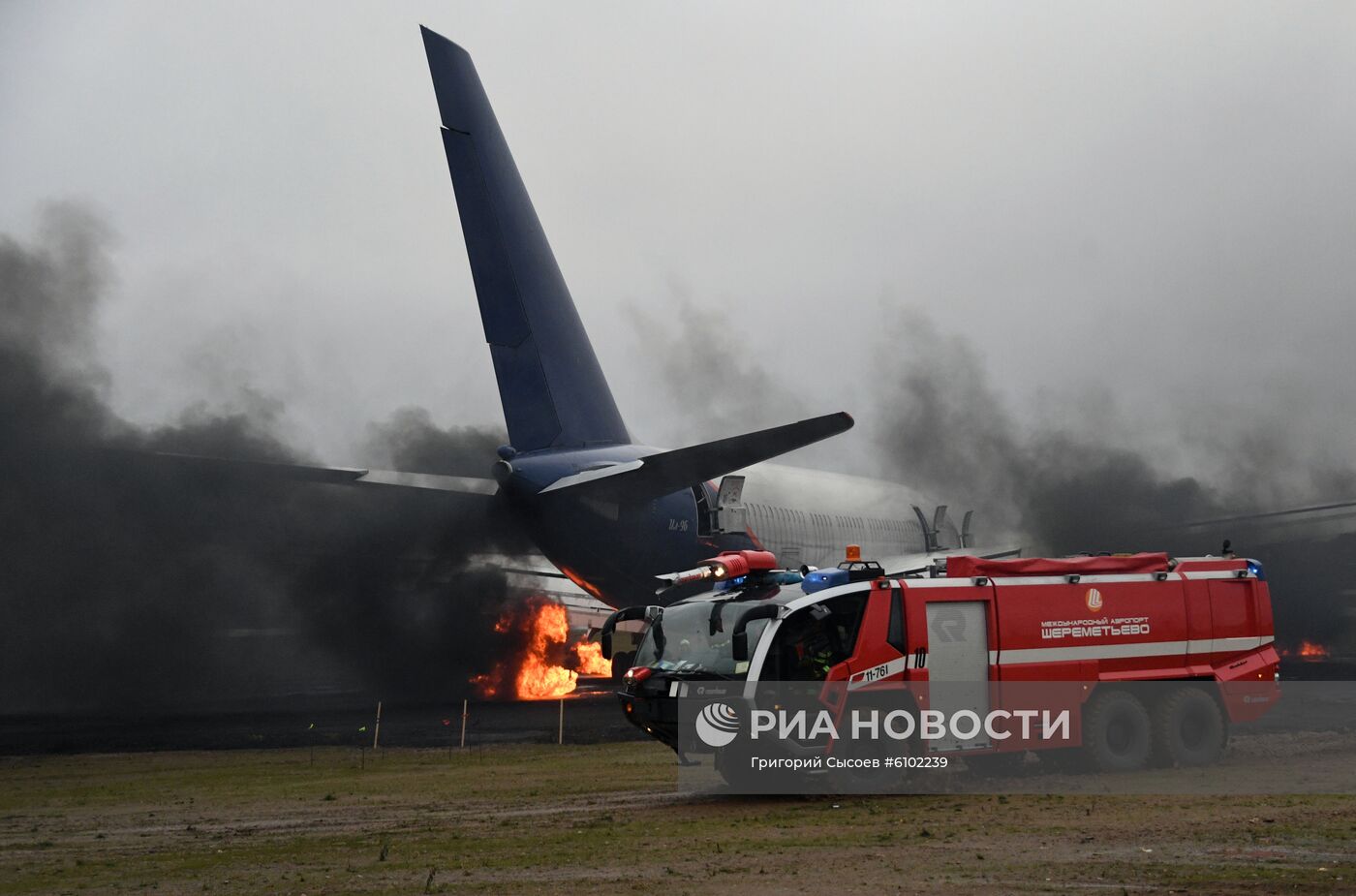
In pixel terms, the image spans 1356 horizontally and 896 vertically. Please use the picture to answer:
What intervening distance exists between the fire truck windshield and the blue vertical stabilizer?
532 inches

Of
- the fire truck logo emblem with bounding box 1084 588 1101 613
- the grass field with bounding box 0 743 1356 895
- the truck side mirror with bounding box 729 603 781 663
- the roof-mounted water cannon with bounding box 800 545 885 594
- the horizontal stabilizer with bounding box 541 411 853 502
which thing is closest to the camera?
the grass field with bounding box 0 743 1356 895

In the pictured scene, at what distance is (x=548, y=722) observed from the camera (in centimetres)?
2766

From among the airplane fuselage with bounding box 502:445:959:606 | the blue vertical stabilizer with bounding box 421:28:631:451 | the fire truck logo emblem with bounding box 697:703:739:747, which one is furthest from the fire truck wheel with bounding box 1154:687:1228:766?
the blue vertical stabilizer with bounding box 421:28:631:451

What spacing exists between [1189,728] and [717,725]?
22.5ft

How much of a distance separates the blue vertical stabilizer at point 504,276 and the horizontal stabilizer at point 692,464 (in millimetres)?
2186

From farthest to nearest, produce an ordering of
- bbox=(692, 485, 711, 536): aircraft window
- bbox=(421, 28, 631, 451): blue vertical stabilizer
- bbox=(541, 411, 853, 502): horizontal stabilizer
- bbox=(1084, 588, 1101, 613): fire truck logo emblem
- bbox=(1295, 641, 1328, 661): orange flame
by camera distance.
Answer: bbox=(1295, 641, 1328, 661): orange flame < bbox=(692, 485, 711, 536): aircraft window < bbox=(421, 28, 631, 451): blue vertical stabilizer < bbox=(541, 411, 853, 502): horizontal stabilizer < bbox=(1084, 588, 1101, 613): fire truck logo emblem

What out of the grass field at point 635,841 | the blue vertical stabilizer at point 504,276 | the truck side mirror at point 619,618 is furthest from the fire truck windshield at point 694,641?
the blue vertical stabilizer at point 504,276

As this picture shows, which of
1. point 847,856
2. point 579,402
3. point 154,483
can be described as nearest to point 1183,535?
point 579,402

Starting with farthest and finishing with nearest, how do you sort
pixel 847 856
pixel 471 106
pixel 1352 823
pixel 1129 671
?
pixel 471 106 → pixel 1129 671 → pixel 1352 823 → pixel 847 856

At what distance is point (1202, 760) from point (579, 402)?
16.6m

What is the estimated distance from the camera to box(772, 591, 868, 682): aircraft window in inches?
590

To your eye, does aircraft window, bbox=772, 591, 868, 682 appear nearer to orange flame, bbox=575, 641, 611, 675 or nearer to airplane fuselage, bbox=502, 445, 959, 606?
airplane fuselage, bbox=502, 445, 959, 606

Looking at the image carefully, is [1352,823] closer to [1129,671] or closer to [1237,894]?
[1237,894]

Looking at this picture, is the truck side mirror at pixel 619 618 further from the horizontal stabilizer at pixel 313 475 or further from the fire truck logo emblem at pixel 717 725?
the horizontal stabilizer at pixel 313 475
